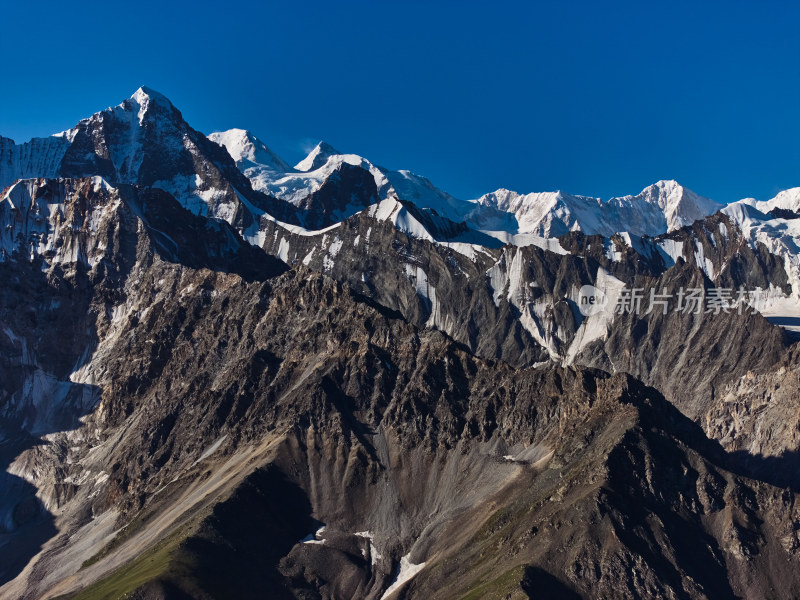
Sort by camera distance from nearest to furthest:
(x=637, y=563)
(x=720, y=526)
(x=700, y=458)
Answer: (x=637, y=563) → (x=720, y=526) → (x=700, y=458)

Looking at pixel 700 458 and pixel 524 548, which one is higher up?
pixel 700 458

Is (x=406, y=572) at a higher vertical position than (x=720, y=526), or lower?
lower

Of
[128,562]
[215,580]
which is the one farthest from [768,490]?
[128,562]

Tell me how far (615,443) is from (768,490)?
1061 inches

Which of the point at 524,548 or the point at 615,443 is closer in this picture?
the point at 524,548

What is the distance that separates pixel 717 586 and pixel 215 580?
8172 centimetres

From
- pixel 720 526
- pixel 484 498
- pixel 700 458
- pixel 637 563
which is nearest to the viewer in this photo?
pixel 637 563

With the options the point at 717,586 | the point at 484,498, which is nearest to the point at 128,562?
the point at 484,498

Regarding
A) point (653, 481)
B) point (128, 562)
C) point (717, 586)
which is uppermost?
point (653, 481)

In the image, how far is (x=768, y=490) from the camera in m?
178

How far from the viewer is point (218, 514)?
196 m

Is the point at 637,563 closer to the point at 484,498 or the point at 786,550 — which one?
the point at 786,550

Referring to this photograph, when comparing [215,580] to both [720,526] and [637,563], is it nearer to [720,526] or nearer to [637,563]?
[637,563]

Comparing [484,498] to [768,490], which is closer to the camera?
[768,490]
